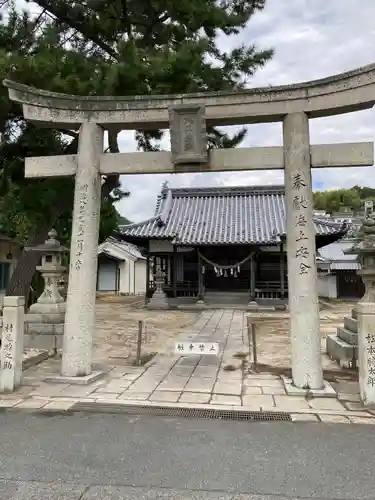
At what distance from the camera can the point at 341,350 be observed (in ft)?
25.6

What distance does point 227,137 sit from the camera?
38.2ft

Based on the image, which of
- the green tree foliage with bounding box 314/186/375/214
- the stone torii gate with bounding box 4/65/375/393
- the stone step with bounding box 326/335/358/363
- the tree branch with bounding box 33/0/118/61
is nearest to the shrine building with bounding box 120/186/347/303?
the tree branch with bounding box 33/0/118/61

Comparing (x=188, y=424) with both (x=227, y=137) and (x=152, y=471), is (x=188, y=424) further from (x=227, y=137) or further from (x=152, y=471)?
(x=227, y=137)

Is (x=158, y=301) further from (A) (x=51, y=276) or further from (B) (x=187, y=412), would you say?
(B) (x=187, y=412)

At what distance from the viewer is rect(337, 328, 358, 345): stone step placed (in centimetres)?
759

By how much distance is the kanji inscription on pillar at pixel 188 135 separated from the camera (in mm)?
6539

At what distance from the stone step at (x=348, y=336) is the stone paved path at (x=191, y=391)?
1202 mm

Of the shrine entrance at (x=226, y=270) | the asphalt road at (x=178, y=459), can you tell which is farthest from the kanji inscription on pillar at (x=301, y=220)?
the shrine entrance at (x=226, y=270)

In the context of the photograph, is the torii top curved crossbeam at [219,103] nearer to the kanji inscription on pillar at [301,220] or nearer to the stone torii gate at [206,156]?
the stone torii gate at [206,156]

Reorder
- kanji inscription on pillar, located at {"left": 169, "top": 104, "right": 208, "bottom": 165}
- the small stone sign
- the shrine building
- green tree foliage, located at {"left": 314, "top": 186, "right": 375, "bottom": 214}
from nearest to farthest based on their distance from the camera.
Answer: kanji inscription on pillar, located at {"left": 169, "top": 104, "right": 208, "bottom": 165}, the small stone sign, the shrine building, green tree foliage, located at {"left": 314, "top": 186, "right": 375, "bottom": 214}

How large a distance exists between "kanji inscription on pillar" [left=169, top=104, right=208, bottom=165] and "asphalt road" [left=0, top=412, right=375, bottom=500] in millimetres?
3945

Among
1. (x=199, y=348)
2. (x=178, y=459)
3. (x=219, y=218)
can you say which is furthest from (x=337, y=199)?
(x=178, y=459)

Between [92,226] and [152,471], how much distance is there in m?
4.21

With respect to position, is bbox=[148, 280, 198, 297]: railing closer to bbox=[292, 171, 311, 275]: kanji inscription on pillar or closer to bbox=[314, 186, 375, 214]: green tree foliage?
bbox=[292, 171, 311, 275]: kanji inscription on pillar
